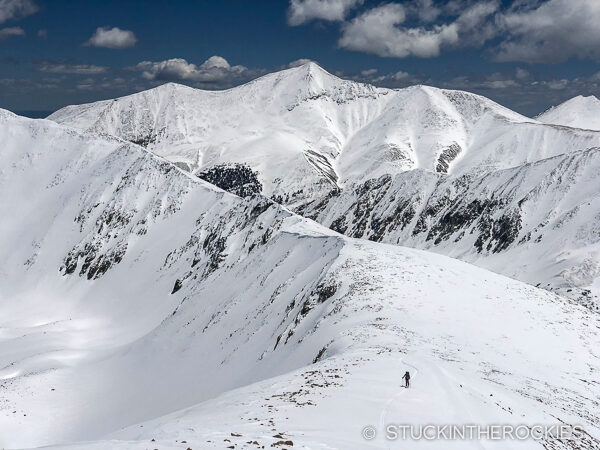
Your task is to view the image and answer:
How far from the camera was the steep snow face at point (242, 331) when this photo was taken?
20.4 metres

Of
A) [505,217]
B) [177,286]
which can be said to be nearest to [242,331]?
[177,286]

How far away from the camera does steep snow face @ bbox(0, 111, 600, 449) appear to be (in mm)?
20438

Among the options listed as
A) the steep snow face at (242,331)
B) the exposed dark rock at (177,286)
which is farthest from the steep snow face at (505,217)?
the exposed dark rock at (177,286)

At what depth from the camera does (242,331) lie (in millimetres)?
52312

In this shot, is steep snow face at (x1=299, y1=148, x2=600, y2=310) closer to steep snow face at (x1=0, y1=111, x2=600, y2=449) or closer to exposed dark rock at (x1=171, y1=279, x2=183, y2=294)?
steep snow face at (x1=0, y1=111, x2=600, y2=449)

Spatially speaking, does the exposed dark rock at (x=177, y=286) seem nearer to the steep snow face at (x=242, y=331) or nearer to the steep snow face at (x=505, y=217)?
the steep snow face at (x=242, y=331)

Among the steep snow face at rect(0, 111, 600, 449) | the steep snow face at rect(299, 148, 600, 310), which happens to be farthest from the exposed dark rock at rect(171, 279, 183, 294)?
the steep snow face at rect(299, 148, 600, 310)

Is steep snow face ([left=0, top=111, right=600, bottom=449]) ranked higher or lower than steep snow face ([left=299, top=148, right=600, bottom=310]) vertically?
lower

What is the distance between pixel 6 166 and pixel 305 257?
380 feet

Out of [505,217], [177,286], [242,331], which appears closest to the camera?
[242,331]

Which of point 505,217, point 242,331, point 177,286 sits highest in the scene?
point 505,217

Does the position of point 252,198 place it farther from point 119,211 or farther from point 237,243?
point 119,211

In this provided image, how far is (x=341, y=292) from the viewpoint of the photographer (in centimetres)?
4384

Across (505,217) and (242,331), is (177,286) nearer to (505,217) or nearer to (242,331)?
(242,331)
